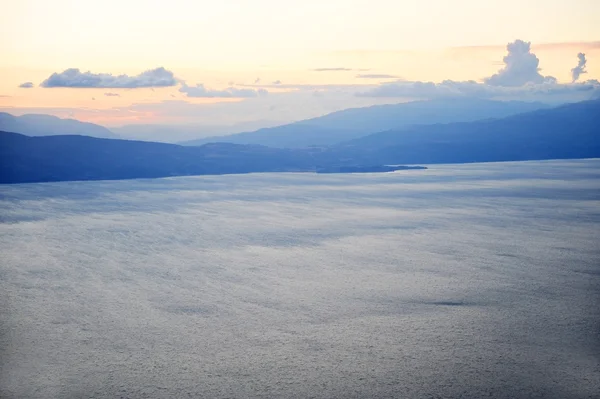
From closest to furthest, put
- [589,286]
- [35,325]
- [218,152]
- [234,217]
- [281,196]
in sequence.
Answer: [35,325] < [589,286] < [234,217] < [281,196] < [218,152]

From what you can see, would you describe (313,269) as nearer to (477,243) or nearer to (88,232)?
(477,243)

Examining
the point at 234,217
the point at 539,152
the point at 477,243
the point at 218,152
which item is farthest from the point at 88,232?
the point at 539,152

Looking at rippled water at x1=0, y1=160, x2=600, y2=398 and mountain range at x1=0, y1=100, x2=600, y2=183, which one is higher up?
mountain range at x1=0, y1=100, x2=600, y2=183

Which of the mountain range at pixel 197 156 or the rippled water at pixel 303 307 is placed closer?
the rippled water at pixel 303 307

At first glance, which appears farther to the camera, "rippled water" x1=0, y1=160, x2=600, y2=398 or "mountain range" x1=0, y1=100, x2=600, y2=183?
"mountain range" x1=0, y1=100, x2=600, y2=183

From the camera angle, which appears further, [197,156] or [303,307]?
[197,156]

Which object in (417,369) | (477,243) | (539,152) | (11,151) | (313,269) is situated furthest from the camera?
(539,152)

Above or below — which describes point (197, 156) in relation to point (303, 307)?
above

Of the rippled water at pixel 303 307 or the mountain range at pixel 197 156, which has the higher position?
the mountain range at pixel 197 156
